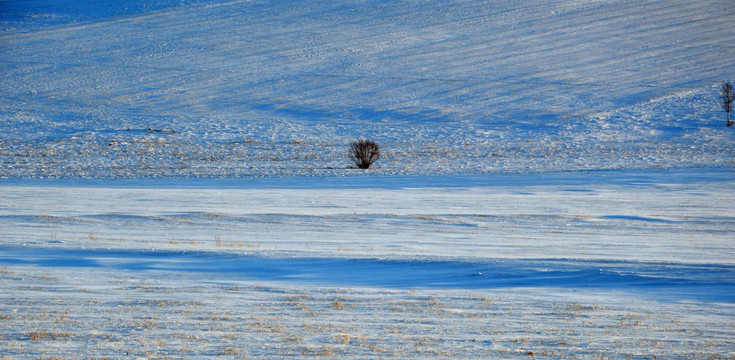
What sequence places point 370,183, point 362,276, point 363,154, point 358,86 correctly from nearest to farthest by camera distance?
point 362,276 < point 370,183 < point 363,154 < point 358,86

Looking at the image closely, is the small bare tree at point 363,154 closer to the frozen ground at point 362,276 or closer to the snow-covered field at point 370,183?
the snow-covered field at point 370,183

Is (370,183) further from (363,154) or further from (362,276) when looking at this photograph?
(362,276)

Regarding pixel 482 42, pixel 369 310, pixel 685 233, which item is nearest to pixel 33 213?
pixel 369 310

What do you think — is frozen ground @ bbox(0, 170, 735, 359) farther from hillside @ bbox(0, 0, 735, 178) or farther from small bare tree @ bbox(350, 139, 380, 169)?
hillside @ bbox(0, 0, 735, 178)

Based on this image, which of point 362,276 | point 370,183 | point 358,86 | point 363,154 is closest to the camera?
point 362,276

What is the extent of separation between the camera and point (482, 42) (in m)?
53.6

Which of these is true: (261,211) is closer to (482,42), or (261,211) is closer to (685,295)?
(685,295)

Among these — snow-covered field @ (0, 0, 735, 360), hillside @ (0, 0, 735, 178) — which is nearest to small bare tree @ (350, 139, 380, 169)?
hillside @ (0, 0, 735, 178)

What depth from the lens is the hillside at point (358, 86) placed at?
27547 mm

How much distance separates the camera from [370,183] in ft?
68.5

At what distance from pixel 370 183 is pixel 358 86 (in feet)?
78.1

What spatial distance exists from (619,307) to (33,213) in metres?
10.6

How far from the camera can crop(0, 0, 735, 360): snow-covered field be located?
6609 millimetres

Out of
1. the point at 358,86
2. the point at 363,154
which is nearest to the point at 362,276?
the point at 363,154
